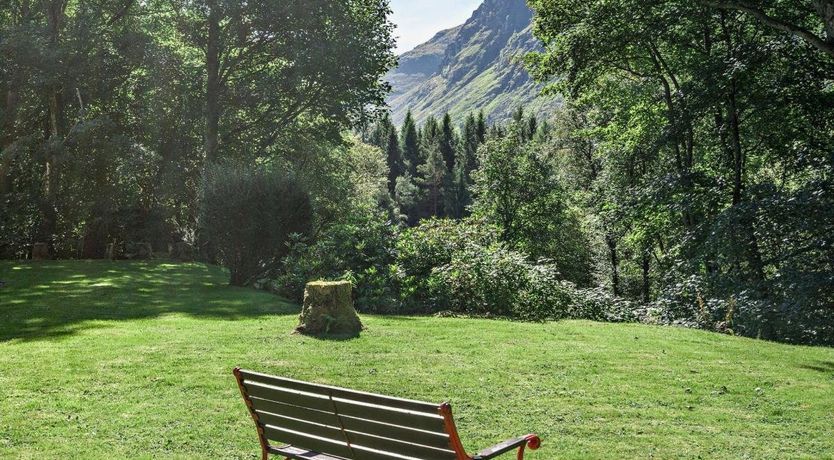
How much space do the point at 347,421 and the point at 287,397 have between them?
61 cm

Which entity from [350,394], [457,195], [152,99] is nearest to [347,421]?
[350,394]

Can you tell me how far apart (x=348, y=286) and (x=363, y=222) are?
22.2 ft

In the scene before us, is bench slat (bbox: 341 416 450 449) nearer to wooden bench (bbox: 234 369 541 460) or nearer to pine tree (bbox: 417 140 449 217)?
wooden bench (bbox: 234 369 541 460)

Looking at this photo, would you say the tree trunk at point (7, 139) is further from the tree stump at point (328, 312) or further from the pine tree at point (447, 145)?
the pine tree at point (447, 145)

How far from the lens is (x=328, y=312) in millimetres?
12977

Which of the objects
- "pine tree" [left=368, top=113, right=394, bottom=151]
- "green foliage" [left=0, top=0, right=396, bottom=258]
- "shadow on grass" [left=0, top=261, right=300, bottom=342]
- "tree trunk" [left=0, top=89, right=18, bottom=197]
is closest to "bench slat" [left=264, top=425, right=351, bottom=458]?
"shadow on grass" [left=0, top=261, right=300, bottom=342]

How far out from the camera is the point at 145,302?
17.6 m

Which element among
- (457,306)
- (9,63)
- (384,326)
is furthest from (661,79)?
(9,63)

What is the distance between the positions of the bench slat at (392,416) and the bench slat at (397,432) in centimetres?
4

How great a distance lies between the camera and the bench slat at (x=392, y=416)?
13.0ft

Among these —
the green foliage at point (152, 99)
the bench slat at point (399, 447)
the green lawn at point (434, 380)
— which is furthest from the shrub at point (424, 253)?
the green foliage at point (152, 99)

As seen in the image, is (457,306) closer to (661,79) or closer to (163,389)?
(163,389)

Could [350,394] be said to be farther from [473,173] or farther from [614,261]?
[614,261]

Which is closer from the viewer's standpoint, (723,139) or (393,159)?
(723,139)
